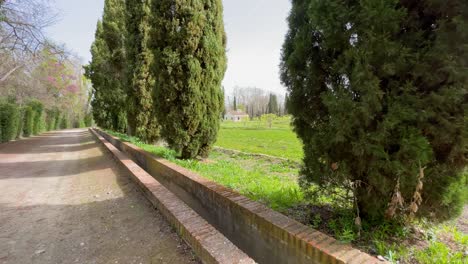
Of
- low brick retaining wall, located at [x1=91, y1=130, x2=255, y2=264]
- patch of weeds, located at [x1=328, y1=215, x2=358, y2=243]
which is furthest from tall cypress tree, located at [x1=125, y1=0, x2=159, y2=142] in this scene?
patch of weeds, located at [x1=328, y1=215, x2=358, y2=243]

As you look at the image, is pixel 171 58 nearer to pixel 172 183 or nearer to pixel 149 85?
pixel 172 183

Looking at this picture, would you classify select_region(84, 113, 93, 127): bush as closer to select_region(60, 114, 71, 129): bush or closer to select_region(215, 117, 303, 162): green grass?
select_region(60, 114, 71, 129): bush

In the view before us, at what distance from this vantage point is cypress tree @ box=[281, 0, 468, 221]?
5.88 feet

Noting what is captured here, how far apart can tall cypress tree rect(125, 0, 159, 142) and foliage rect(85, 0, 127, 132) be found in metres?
2.00

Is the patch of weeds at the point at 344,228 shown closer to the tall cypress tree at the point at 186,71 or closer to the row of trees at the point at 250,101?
the tall cypress tree at the point at 186,71

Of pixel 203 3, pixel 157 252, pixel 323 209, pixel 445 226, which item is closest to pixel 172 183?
pixel 157 252

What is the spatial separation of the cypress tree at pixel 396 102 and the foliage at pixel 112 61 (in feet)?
37.9

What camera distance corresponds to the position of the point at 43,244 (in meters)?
2.95

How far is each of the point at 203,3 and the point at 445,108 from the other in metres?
6.01

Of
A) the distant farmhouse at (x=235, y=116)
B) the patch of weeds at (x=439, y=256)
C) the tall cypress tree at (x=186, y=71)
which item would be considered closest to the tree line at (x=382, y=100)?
the patch of weeds at (x=439, y=256)

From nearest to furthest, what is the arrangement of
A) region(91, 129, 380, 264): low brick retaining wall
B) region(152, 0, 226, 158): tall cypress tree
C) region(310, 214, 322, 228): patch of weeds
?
region(91, 129, 380, 264): low brick retaining wall < region(310, 214, 322, 228): patch of weeds < region(152, 0, 226, 158): tall cypress tree

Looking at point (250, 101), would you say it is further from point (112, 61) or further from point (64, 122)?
point (112, 61)

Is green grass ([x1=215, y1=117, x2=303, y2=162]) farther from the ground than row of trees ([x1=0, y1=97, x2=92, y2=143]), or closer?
closer

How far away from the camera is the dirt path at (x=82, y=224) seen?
8.73ft
